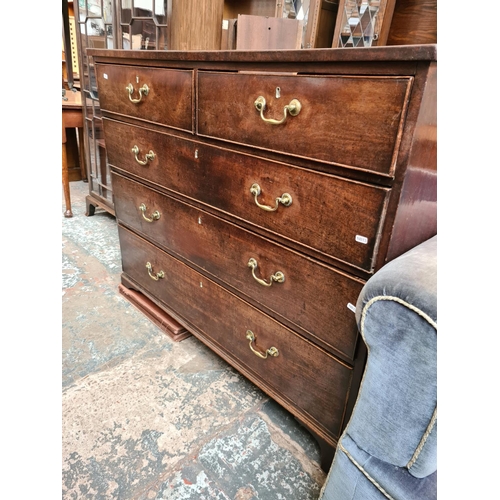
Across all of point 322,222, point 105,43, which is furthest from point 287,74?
point 105,43

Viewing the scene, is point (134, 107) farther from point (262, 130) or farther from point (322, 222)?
point (322, 222)

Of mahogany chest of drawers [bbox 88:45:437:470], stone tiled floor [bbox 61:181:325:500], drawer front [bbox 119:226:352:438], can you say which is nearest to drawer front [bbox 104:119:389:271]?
mahogany chest of drawers [bbox 88:45:437:470]

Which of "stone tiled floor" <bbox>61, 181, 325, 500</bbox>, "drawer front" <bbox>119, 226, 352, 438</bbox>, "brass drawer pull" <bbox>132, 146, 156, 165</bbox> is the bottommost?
"stone tiled floor" <bbox>61, 181, 325, 500</bbox>

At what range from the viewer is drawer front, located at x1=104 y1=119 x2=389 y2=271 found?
72cm

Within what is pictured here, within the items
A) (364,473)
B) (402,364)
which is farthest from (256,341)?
(402,364)

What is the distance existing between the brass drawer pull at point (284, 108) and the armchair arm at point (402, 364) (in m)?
0.36

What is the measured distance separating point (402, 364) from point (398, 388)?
45mm

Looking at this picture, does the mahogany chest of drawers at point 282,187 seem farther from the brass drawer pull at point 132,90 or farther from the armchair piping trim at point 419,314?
the armchair piping trim at point 419,314

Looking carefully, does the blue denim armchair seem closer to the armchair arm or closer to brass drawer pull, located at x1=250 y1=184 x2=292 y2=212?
the armchair arm

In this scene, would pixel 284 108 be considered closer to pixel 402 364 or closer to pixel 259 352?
pixel 402 364

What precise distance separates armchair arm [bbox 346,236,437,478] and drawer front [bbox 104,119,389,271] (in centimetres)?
13

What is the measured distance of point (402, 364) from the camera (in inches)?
21.8

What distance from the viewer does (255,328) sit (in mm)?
1060

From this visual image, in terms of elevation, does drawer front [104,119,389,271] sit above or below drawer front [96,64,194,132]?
below
